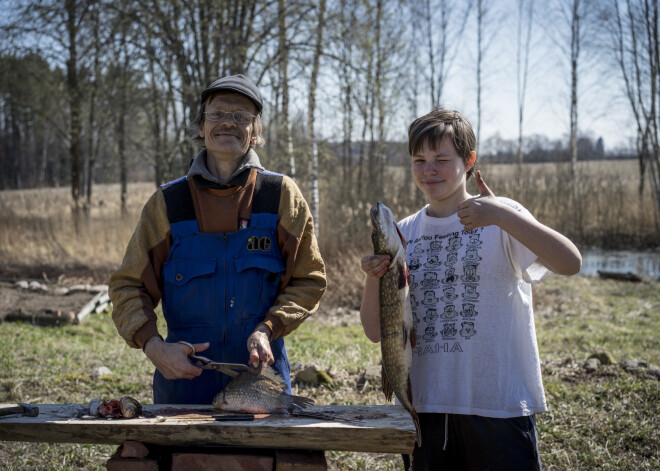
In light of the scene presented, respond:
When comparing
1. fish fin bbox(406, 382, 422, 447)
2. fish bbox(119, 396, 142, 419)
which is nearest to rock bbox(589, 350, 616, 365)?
fish fin bbox(406, 382, 422, 447)

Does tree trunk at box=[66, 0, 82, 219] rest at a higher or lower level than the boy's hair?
higher

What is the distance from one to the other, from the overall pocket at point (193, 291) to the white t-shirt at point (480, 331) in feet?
2.98

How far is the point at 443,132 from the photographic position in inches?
87.8

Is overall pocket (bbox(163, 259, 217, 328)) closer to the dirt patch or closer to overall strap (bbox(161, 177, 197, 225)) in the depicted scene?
overall strap (bbox(161, 177, 197, 225))

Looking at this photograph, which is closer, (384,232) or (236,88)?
(384,232)

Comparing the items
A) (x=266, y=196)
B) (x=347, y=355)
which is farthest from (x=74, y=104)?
(x=266, y=196)

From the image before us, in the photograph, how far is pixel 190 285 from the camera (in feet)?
7.98

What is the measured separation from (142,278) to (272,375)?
729 millimetres

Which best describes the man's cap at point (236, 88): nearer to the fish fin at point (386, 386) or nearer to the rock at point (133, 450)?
the fish fin at point (386, 386)

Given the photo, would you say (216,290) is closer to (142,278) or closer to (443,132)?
(142,278)

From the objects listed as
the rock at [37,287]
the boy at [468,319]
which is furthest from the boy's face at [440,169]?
the rock at [37,287]

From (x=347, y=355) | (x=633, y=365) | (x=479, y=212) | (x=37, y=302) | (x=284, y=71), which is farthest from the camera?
(x=284, y=71)

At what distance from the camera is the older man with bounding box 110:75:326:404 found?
7.97ft

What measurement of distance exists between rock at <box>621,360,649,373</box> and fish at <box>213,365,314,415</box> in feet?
14.2
